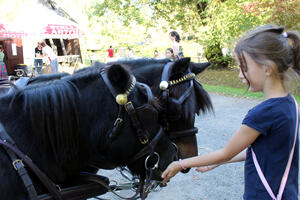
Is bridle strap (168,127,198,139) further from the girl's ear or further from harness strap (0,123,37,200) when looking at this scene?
harness strap (0,123,37,200)

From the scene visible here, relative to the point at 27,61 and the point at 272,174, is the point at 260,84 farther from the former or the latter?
the point at 27,61

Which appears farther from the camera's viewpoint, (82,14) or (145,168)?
(82,14)

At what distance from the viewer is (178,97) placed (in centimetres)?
201

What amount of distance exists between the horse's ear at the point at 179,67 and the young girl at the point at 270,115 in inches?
27.1

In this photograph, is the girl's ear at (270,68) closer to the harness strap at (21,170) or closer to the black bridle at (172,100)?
the black bridle at (172,100)

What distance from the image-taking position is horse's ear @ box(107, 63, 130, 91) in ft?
5.13

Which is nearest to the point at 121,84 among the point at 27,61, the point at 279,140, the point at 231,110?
the point at 279,140

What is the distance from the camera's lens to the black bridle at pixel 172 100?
1.93m

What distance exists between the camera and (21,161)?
4.50 ft

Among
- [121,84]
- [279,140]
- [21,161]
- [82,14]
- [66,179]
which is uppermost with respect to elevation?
[82,14]

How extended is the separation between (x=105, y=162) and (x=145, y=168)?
0.28 meters

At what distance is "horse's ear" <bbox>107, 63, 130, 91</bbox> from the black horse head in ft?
1.36

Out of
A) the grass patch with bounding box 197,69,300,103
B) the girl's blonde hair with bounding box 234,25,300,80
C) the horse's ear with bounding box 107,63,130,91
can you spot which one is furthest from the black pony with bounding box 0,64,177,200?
the grass patch with bounding box 197,69,300,103

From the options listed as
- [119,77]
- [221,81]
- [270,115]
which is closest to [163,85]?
[119,77]
